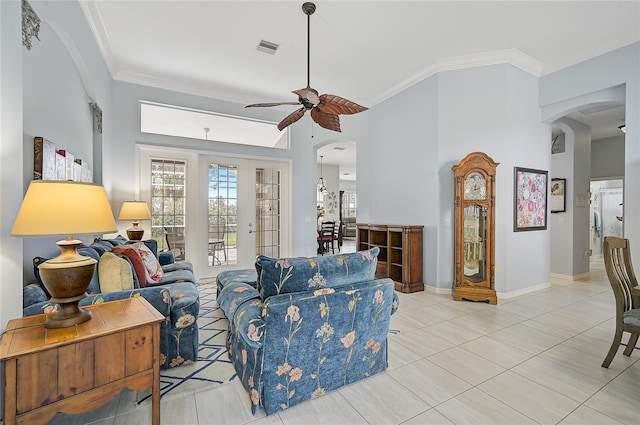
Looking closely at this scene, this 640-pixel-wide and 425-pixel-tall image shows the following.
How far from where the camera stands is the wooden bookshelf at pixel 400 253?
14.1 feet

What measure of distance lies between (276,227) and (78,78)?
364cm

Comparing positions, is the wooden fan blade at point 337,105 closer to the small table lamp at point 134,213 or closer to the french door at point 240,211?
the french door at point 240,211

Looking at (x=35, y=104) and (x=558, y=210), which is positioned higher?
(x=35, y=104)

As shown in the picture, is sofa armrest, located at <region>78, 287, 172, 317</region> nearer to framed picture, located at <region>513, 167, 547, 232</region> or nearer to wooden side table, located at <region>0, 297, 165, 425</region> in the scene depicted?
wooden side table, located at <region>0, 297, 165, 425</region>

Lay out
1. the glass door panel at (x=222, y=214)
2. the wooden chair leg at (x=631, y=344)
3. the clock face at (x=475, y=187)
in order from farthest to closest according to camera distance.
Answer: the glass door panel at (x=222, y=214) → the clock face at (x=475, y=187) → the wooden chair leg at (x=631, y=344)

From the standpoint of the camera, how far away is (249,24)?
3.32 meters

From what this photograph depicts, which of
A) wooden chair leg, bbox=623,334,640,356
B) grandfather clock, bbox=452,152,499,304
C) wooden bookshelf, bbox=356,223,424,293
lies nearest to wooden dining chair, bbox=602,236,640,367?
wooden chair leg, bbox=623,334,640,356

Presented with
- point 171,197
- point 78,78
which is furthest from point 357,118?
point 78,78

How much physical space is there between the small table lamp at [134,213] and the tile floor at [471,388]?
2.67 m

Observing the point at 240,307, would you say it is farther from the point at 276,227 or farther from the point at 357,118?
the point at 357,118

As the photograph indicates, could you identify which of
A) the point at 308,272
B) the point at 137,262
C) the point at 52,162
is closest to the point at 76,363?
the point at 308,272

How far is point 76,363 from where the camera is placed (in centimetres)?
131

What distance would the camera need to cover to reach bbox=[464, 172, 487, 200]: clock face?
387cm

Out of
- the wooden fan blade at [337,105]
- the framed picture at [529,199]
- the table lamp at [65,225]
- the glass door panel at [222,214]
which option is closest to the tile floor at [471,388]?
the table lamp at [65,225]
